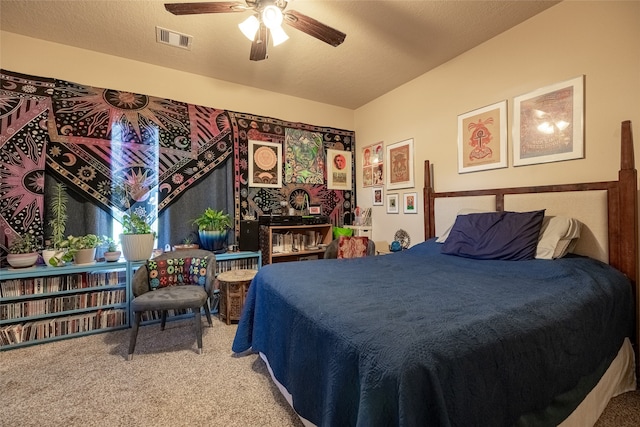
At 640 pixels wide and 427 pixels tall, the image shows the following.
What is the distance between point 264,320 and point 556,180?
8.01 ft

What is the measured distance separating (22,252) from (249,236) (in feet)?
6.27

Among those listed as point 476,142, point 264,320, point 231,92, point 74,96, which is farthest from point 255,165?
point 476,142

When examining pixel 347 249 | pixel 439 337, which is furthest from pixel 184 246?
pixel 439 337

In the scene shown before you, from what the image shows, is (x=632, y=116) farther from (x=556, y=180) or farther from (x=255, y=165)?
(x=255, y=165)

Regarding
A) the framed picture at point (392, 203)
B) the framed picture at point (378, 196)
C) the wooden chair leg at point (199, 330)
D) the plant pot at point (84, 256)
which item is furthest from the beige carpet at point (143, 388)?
the framed picture at point (378, 196)

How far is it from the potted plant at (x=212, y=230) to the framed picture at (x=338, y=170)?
1.69 m

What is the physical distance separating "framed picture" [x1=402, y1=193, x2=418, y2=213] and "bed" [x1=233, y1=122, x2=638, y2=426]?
119cm

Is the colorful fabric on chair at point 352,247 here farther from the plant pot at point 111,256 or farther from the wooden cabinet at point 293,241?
the plant pot at point 111,256

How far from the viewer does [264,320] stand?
182 centimetres

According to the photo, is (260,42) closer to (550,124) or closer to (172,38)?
(172,38)

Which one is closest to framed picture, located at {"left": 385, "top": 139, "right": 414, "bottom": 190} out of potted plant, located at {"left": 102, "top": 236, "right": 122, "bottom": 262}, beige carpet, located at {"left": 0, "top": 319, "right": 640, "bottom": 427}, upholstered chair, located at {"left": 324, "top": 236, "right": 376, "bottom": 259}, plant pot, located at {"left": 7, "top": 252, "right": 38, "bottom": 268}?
upholstered chair, located at {"left": 324, "top": 236, "right": 376, "bottom": 259}

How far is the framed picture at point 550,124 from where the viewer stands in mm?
2061

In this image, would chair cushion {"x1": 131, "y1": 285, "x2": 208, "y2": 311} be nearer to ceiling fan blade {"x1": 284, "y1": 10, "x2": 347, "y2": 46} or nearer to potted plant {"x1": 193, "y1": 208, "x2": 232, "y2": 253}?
potted plant {"x1": 193, "y1": 208, "x2": 232, "y2": 253}

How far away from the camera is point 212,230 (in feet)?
10.1
